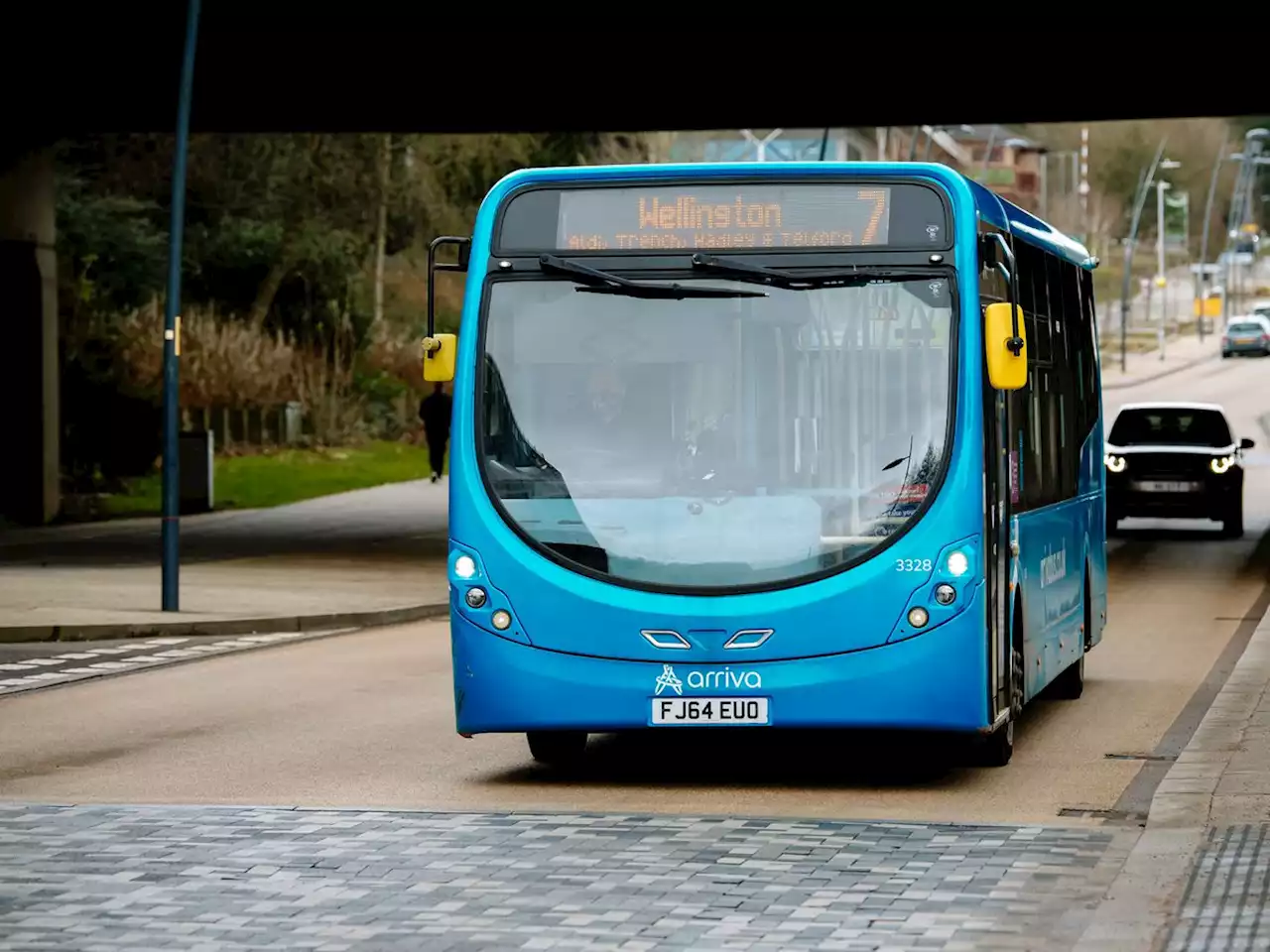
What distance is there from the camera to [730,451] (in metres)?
11.7

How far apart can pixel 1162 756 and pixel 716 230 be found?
10.9 ft

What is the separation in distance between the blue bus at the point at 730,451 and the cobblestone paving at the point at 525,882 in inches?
44.0

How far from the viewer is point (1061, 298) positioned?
15.0 meters

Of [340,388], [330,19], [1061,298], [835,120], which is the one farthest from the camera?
[340,388]

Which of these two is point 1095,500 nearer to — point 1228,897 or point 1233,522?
point 1228,897

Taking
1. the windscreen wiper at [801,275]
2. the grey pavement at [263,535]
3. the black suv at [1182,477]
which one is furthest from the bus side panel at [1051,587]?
the black suv at [1182,477]

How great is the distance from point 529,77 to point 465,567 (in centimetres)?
1853

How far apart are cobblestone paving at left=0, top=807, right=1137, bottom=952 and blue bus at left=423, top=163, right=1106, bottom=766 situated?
44.0 inches

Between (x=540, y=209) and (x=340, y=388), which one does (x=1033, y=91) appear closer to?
(x=540, y=209)

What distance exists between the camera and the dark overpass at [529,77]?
2777cm

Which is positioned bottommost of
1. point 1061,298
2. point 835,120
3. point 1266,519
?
point 1266,519

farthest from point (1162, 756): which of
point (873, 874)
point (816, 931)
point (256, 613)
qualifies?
point (256, 613)

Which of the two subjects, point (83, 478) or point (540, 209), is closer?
point (540, 209)

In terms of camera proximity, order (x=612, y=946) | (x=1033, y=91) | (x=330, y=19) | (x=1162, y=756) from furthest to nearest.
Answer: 1. (x=1033, y=91)
2. (x=330, y=19)
3. (x=1162, y=756)
4. (x=612, y=946)
